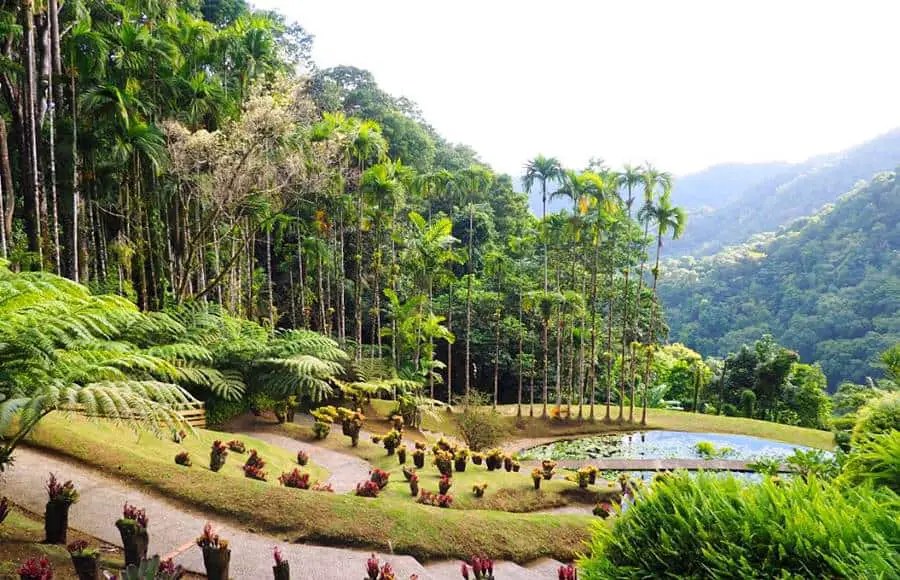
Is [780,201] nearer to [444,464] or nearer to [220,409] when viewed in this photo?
[444,464]

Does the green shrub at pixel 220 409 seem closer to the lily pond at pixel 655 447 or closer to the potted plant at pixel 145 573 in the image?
the lily pond at pixel 655 447

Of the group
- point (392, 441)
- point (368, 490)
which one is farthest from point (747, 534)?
point (392, 441)

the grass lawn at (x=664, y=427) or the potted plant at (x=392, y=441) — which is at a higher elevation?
the potted plant at (x=392, y=441)

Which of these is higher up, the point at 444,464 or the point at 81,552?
the point at 81,552

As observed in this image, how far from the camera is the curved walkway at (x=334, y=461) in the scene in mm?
9383

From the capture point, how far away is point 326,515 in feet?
20.5

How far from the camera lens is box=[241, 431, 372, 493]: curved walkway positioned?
30.8 ft

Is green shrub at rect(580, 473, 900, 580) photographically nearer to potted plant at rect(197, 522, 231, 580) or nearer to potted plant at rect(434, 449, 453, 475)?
potted plant at rect(197, 522, 231, 580)

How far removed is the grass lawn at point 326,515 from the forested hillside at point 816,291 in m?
39.1

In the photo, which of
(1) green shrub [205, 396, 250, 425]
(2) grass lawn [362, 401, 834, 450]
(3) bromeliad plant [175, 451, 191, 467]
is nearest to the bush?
(2) grass lawn [362, 401, 834, 450]

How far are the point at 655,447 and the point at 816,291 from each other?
34.9 metres

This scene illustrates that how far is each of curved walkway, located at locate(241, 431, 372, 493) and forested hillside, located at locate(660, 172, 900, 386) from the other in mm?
38422

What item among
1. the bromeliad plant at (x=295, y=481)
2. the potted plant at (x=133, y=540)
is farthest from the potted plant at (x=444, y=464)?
the potted plant at (x=133, y=540)

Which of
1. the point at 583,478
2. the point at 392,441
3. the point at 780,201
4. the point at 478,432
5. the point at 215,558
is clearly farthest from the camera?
the point at 780,201
